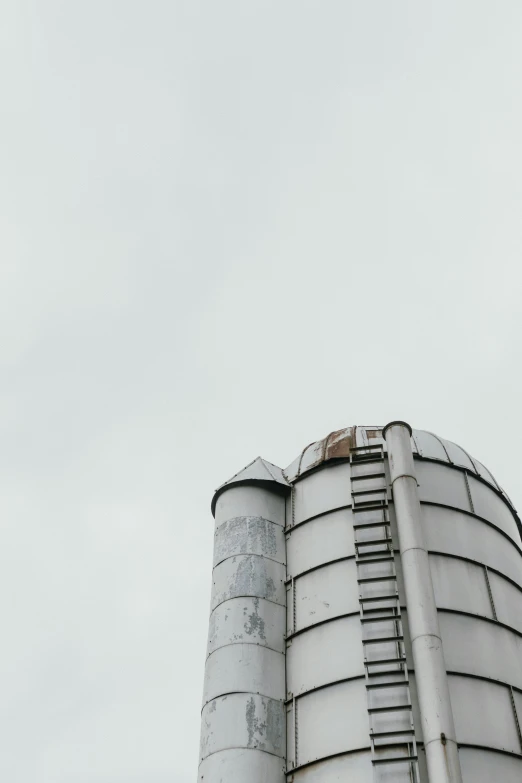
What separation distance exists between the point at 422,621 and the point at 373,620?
1166mm

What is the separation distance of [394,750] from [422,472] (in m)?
5.99

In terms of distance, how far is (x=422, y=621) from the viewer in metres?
13.0

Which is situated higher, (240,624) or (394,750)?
(240,624)

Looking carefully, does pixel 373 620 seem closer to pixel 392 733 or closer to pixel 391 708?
pixel 391 708

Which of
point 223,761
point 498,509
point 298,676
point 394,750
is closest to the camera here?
point 394,750

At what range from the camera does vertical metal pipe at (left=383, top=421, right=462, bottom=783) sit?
37.9 ft

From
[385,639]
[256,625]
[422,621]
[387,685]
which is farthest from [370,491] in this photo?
[387,685]

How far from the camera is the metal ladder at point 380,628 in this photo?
12328mm

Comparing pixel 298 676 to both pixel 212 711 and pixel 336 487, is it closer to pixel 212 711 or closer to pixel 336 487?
pixel 212 711

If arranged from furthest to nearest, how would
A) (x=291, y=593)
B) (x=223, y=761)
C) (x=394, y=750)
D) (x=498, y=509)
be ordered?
(x=498, y=509) < (x=291, y=593) < (x=223, y=761) < (x=394, y=750)

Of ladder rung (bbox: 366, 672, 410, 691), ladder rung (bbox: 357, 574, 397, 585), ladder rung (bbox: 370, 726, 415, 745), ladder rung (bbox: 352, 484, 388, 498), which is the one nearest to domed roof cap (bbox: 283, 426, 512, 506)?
ladder rung (bbox: 352, 484, 388, 498)

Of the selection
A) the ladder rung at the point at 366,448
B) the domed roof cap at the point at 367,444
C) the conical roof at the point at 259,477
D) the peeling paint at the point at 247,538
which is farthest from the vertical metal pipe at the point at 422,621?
the peeling paint at the point at 247,538

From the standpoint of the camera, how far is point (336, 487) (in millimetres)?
16531

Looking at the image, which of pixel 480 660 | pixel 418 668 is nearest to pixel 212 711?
pixel 418 668
